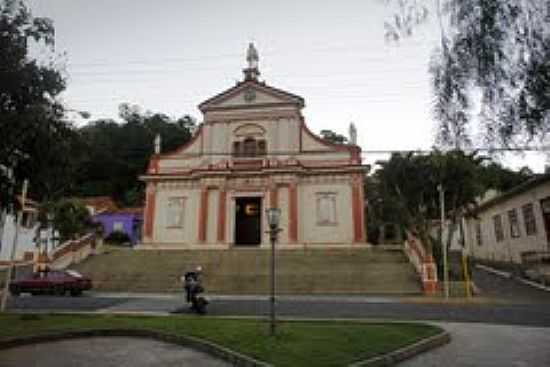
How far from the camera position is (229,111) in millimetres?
30469

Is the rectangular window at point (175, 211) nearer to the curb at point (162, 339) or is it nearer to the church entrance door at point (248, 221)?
the church entrance door at point (248, 221)

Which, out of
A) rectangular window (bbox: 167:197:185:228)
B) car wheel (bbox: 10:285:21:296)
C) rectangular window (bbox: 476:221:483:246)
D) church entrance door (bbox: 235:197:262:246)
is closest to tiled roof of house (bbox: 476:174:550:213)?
rectangular window (bbox: 476:221:483:246)

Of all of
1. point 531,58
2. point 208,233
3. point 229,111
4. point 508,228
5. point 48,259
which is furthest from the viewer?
point 229,111

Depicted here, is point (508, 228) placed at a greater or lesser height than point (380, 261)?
greater

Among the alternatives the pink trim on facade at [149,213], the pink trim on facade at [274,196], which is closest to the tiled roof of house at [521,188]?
the pink trim on facade at [274,196]

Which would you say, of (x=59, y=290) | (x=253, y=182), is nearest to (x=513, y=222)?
(x=253, y=182)

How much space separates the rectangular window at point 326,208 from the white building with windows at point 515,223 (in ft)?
27.6

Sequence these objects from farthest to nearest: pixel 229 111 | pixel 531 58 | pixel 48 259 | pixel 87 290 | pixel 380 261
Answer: pixel 229 111
pixel 48 259
pixel 380 261
pixel 87 290
pixel 531 58

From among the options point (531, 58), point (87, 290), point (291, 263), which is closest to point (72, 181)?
point (531, 58)

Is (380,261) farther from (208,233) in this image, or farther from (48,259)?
(48,259)

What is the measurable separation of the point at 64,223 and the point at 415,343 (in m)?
29.4

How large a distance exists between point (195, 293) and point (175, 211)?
1672cm

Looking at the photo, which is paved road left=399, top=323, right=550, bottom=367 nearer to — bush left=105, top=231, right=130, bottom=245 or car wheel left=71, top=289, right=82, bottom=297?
car wheel left=71, top=289, right=82, bottom=297

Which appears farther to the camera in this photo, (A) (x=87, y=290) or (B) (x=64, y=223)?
(B) (x=64, y=223)
